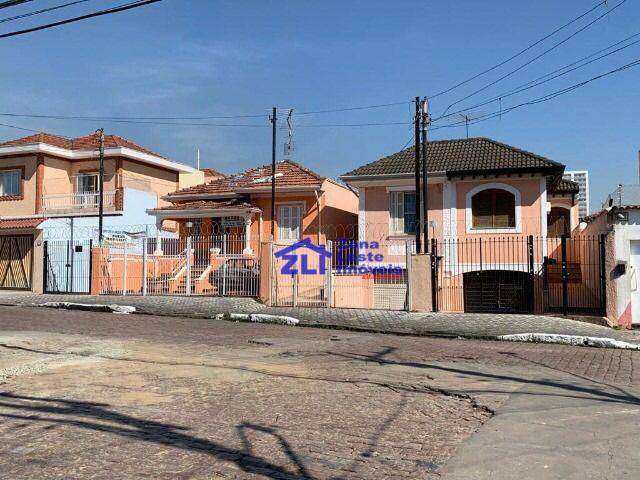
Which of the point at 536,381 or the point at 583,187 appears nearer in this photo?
the point at 536,381

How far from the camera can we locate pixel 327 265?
16.8 meters

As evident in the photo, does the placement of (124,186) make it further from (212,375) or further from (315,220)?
(212,375)

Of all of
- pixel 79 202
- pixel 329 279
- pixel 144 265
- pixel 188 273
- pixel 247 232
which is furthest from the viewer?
pixel 79 202

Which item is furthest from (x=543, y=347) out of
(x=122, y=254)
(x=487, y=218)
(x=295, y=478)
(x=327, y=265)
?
(x=122, y=254)

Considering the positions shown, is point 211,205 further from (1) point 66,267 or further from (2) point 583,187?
(2) point 583,187

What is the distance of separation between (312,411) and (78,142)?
90.5 feet

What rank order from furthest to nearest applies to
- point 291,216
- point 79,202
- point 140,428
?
point 79,202 < point 291,216 < point 140,428

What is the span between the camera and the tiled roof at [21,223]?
2443 centimetres

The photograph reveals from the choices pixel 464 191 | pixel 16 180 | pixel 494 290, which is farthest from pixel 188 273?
pixel 16 180

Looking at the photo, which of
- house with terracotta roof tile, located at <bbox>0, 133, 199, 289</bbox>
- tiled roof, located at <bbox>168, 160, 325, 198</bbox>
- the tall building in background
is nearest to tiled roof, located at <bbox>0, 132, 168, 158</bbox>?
house with terracotta roof tile, located at <bbox>0, 133, 199, 289</bbox>

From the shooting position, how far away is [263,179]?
26.4 metres

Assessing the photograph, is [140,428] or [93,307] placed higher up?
[93,307]

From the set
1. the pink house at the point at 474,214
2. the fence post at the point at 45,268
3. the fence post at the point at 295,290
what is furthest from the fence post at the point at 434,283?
the fence post at the point at 45,268

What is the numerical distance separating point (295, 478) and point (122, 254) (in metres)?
17.5
